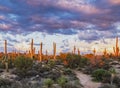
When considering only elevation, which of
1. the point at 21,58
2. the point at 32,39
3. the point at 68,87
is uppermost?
the point at 32,39

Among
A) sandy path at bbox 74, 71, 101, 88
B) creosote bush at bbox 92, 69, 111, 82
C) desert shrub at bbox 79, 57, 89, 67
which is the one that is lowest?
sandy path at bbox 74, 71, 101, 88

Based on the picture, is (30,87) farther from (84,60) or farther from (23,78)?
(84,60)

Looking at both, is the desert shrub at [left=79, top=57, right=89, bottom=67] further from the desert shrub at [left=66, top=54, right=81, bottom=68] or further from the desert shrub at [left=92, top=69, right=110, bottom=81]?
the desert shrub at [left=92, top=69, right=110, bottom=81]

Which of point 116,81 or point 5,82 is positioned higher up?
point 5,82

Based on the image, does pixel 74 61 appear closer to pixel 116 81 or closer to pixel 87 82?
pixel 87 82

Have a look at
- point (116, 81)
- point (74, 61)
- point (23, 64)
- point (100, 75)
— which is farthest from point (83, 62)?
point (116, 81)

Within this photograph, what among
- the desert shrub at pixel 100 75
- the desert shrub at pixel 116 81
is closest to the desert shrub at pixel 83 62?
the desert shrub at pixel 100 75

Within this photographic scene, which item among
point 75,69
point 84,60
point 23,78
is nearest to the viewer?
point 23,78

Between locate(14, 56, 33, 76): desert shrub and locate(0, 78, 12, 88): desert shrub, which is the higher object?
locate(14, 56, 33, 76): desert shrub

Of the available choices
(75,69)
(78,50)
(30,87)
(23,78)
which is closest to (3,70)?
(23,78)

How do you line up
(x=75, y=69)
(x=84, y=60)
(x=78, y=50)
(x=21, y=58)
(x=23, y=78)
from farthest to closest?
(x=78, y=50) → (x=84, y=60) → (x=75, y=69) → (x=21, y=58) → (x=23, y=78)

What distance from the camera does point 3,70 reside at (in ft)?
107

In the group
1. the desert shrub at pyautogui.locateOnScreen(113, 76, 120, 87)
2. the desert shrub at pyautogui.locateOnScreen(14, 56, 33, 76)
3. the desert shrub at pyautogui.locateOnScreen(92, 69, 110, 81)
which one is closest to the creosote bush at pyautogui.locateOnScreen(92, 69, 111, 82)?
the desert shrub at pyautogui.locateOnScreen(92, 69, 110, 81)

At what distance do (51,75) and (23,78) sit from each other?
2.72 meters
